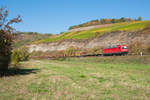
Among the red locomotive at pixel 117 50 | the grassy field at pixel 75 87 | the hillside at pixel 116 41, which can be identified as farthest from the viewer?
the hillside at pixel 116 41

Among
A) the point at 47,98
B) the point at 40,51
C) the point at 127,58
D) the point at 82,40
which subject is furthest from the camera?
the point at 40,51

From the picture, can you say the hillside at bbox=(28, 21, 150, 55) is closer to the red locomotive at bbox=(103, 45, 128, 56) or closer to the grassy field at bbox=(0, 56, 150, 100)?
the red locomotive at bbox=(103, 45, 128, 56)

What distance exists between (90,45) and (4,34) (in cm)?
4643

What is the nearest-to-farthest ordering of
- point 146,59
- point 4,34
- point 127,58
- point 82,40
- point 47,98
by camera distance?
point 47,98
point 4,34
point 146,59
point 127,58
point 82,40

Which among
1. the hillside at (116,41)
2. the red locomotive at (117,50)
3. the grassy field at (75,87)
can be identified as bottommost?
the grassy field at (75,87)

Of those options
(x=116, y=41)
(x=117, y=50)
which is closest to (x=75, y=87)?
(x=117, y=50)

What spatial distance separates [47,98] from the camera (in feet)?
22.3

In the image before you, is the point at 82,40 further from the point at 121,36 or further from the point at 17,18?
the point at 17,18

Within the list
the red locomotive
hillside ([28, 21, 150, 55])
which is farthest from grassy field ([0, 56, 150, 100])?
hillside ([28, 21, 150, 55])

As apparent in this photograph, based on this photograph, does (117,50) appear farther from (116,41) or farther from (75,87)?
(75,87)

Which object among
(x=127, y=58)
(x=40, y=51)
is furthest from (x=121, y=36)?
(x=40, y=51)

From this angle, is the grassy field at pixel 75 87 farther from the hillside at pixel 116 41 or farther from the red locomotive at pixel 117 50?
the hillside at pixel 116 41

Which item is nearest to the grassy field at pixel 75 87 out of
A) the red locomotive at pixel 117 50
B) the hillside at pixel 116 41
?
the red locomotive at pixel 117 50

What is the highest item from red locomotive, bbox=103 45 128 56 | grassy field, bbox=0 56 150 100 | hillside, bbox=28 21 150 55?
hillside, bbox=28 21 150 55
